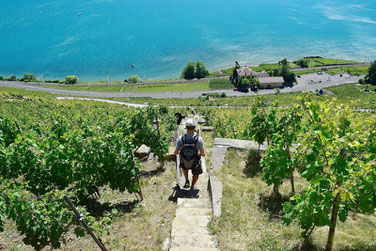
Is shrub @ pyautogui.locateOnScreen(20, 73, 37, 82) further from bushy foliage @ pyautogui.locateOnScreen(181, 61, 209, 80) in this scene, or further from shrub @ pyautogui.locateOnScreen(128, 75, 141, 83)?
bushy foliage @ pyautogui.locateOnScreen(181, 61, 209, 80)

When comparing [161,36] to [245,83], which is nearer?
[245,83]

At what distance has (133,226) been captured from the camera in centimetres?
595

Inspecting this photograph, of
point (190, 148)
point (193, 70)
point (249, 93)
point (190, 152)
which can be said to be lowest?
point (190, 152)

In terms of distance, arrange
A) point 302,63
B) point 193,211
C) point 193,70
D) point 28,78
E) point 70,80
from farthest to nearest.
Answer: point 302,63, point 193,70, point 28,78, point 70,80, point 193,211

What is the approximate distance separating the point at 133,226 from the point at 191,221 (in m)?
1.53

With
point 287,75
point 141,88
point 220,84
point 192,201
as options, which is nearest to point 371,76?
point 287,75

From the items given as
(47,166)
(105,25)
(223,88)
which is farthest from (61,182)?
(105,25)

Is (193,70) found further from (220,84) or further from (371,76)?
(371,76)

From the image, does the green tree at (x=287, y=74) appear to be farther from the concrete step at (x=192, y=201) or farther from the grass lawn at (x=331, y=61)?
the concrete step at (x=192, y=201)

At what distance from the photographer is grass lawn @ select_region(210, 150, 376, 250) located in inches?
190

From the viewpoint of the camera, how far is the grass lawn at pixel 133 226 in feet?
17.8

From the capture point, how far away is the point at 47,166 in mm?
6273

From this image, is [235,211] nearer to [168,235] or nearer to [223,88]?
[168,235]

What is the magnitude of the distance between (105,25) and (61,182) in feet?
479
